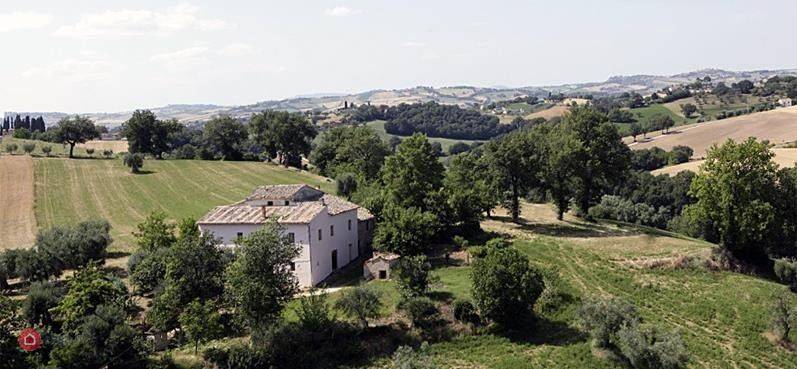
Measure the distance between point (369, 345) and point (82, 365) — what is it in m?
18.9

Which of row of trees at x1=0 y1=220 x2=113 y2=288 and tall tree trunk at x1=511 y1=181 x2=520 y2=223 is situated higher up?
tall tree trunk at x1=511 y1=181 x2=520 y2=223

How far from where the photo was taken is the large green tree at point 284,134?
4759 inches

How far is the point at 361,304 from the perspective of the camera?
42375mm

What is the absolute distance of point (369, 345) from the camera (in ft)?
138

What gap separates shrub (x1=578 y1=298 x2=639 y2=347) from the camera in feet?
130

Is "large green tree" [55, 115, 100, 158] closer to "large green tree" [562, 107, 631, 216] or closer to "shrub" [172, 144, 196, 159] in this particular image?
"shrub" [172, 144, 196, 159]

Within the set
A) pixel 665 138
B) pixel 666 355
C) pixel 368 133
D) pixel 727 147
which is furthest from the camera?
pixel 665 138

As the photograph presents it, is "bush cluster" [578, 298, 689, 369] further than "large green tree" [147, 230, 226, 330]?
No

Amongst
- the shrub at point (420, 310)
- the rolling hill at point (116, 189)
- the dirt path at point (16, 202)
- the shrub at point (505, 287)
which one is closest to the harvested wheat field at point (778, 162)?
the shrub at point (505, 287)

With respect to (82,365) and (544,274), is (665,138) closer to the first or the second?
(544,274)

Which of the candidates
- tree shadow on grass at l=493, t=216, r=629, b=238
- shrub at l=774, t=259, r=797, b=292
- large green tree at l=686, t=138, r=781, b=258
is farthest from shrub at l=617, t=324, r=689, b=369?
tree shadow on grass at l=493, t=216, r=629, b=238

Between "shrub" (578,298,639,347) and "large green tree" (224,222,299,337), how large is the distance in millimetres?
21104

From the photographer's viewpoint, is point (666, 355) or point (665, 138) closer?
point (666, 355)

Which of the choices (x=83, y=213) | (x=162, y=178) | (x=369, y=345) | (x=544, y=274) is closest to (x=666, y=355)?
(x=544, y=274)
